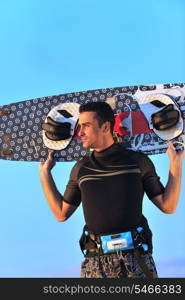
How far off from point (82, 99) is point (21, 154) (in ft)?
2.97

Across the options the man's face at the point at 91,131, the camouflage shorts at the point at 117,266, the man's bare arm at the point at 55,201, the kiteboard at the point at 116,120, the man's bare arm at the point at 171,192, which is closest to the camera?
the camouflage shorts at the point at 117,266

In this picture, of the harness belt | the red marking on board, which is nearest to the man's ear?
the red marking on board

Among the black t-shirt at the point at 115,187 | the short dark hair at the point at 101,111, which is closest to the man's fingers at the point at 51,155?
the black t-shirt at the point at 115,187

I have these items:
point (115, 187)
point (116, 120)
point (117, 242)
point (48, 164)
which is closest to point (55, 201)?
point (48, 164)

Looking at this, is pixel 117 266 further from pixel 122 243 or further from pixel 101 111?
pixel 101 111

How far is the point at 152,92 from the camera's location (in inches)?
180

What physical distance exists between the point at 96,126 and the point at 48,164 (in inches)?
26.9

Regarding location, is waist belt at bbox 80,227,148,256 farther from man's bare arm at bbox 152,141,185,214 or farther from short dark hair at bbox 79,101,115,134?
short dark hair at bbox 79,101,115,134

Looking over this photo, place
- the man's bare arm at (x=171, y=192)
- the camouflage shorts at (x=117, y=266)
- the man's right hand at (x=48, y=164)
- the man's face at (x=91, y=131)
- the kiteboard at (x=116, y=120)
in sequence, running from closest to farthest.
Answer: the camouflage shorts at (x=117, y=266), the man's bare arm at (x=171, y=192), the man's face at (x=91, y=131), the man's right hand at (x=48, y=164), the kiteboard at (x=116, y=120)

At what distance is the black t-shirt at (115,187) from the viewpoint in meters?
3.71

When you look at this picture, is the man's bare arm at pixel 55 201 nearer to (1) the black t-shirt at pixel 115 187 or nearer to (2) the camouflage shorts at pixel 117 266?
(1) the black t-shirt at pixel 115 187

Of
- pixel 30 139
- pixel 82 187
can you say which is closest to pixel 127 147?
pixel 82 187

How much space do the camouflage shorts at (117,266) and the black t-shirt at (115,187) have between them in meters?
0.22

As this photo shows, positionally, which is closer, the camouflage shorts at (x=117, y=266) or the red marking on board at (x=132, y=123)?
the camouflage shorts at (x=117, y=266)
